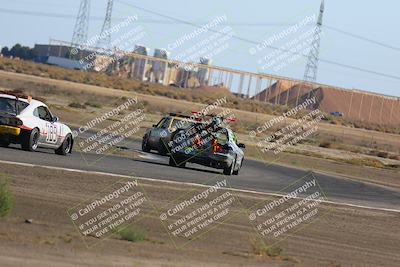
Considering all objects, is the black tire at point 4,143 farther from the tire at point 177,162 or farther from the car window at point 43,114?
the tire at point 177,162

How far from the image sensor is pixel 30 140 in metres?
23.4

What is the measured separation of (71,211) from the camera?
14992mm

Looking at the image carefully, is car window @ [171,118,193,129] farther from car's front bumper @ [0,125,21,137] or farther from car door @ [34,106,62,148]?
car's front bumper @ [0,125,21,137]

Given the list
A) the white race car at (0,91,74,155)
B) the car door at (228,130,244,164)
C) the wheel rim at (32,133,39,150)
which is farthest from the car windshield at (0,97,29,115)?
the car door at (228,130,244,164)

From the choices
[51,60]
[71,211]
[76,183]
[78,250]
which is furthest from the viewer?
[51,60]

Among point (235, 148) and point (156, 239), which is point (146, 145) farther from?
point (156, 239)

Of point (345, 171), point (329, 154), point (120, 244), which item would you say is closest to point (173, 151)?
point (120, 244)

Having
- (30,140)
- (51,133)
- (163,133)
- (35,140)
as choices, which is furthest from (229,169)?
(30,140)

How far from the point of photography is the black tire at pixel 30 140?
23250 millimetres

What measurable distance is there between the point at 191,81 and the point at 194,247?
6625 inches

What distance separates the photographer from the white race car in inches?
896

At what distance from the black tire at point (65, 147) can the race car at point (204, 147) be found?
3058mm

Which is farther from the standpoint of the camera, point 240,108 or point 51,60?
point 51,60

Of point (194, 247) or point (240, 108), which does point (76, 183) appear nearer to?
point (194, 247)
